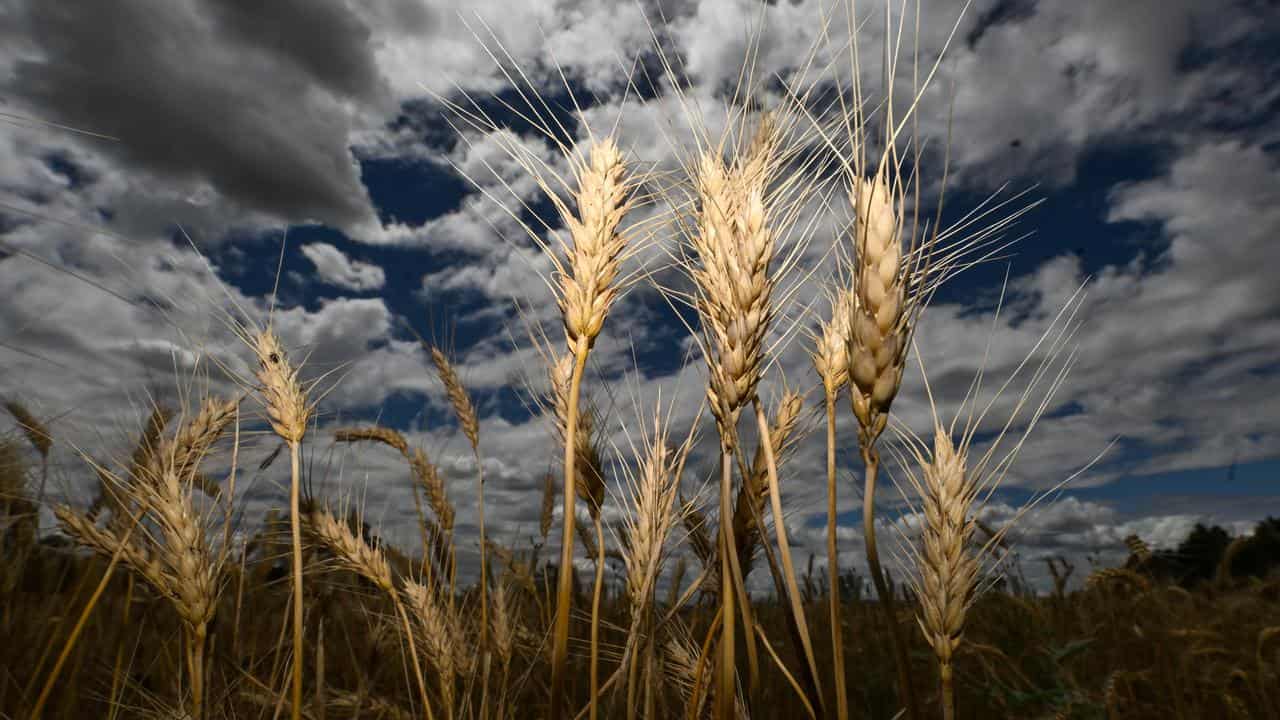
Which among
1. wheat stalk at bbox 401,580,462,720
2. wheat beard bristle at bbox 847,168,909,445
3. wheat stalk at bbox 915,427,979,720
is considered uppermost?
wheat beard bristle at bbox 847,168,909,445

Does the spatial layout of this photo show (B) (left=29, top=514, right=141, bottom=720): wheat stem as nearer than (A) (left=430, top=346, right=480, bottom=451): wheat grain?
Yes

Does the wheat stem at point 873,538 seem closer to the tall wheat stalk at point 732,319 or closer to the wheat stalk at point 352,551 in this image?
the tall wheat stalk at point 732,319

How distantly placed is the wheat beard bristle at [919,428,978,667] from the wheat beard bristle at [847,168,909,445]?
2.18 feet

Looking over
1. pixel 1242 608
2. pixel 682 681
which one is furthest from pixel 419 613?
pixel 1242 608

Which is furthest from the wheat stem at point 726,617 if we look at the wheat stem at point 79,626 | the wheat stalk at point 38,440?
the wheat stalk at point 38,440

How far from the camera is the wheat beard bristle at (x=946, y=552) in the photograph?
188 cm

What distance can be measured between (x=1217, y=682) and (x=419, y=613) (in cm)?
424

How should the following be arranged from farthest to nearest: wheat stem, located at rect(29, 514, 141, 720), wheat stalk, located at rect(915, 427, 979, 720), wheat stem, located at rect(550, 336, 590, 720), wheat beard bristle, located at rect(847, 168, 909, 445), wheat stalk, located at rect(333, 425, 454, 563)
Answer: wheat stalk, located at rect(333, 425, 454, 563)
wheat stem, located at rect(29, 514, 141, 720)
wheat stalk, located at rect(915, 427, 979, 720)
wheat stem, located at rect(550, 336, 590, 720)
wheat beard bristle, located at rect(847, 168, 909, 445)

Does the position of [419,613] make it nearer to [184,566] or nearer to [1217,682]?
[184,566]

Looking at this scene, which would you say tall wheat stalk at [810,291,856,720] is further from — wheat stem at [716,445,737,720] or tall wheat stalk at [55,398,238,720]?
tall wheat stalk at [55,398,238,720]

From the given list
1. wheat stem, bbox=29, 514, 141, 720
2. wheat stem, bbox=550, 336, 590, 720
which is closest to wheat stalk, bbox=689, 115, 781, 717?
wheat stem, bbox=550, 336, 590, 720

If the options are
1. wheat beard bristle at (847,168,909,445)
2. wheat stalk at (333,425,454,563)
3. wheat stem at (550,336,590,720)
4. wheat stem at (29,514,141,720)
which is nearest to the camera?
wheat beard bristle at (847,168,909,445)

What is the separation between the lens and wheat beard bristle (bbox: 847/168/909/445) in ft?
4.94

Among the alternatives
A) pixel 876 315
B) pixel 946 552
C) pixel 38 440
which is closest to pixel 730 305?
pixel 876 315
